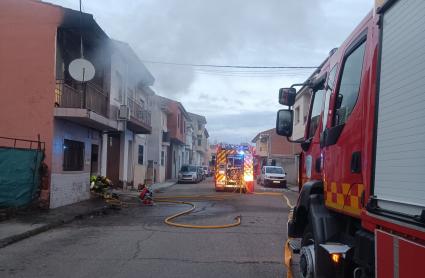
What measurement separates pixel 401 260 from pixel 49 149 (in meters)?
13.8

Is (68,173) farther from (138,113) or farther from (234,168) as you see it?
(234,168)

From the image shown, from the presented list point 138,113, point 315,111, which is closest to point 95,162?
point 138,113

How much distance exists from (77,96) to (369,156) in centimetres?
1465

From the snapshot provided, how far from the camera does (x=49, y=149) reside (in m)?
15.4

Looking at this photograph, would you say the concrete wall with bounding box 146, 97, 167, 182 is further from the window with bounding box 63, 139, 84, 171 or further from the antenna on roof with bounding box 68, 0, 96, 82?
the antenna on roof with bounding box 68, 0, 96, 82

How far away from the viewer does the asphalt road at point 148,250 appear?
7434 mm

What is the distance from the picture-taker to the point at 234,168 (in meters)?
29.1

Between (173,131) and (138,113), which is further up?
(173,131)

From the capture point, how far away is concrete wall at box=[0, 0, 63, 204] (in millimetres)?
15438

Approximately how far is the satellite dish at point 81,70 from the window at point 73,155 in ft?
7.72

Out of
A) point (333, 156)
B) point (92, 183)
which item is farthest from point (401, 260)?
point (92, 183)

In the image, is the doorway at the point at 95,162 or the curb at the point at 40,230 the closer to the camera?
the curb at the point at 40,230

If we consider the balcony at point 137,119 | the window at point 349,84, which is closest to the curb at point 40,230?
the window at point 349,84

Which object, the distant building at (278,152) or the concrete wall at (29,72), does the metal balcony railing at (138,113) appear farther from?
the distant building at (278,152)
